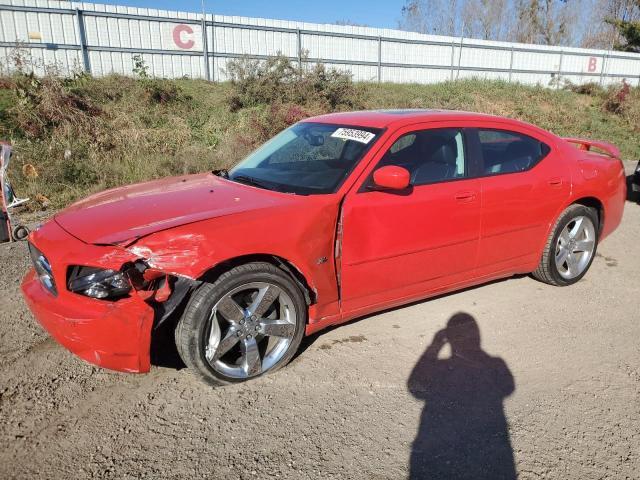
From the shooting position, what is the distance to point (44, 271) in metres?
2.96

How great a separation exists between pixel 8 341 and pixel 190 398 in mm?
1548

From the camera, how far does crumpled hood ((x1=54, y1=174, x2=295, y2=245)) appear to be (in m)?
2.76

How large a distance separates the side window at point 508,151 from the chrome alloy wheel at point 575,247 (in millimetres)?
746

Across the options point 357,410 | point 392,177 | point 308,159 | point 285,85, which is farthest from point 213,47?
point 357,410

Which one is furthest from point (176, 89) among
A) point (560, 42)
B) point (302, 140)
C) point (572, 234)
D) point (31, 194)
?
point (560, 42)

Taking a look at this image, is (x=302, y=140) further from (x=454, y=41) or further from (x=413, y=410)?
(x=454, y=41)

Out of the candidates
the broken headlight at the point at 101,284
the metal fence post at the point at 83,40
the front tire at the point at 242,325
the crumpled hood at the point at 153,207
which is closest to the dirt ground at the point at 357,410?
the front tire at the point at 242,325

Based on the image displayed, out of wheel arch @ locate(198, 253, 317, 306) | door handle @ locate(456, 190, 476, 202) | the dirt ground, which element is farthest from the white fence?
door handle @ locate(456, 190, 476, 202)

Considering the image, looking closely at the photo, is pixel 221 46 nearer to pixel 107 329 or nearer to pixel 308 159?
pixel 308 159

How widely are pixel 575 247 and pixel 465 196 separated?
1.64 meters

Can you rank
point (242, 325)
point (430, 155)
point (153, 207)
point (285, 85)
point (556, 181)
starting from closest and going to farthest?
point (242, 325) < point (153, 207) < point (430, 155) < point (556, 181) < point (285, 85)

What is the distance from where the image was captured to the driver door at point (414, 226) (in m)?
3.26

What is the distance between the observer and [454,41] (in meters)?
22.1

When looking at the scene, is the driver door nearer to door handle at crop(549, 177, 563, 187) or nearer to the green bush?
door handle at crop(549, 177, 563, 187)
